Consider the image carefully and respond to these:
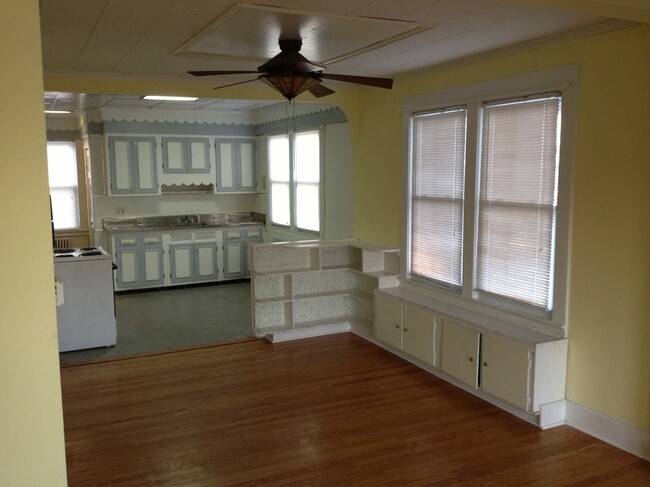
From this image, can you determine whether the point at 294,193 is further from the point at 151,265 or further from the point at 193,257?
→ the point at 151,265

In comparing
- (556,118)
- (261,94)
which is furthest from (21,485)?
(261,94)

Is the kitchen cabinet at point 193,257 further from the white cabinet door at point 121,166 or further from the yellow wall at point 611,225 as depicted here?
the yellow wall at point 611,225

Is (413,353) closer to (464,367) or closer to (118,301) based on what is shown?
(464,367)

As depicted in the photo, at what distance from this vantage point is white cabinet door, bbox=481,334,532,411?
369 cm

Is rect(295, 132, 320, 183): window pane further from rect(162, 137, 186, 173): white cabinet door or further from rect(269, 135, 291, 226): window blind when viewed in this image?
rect(162, 137, 186, 173): white cabinet door

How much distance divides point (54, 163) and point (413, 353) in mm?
6645

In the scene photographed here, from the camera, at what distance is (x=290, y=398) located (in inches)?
167

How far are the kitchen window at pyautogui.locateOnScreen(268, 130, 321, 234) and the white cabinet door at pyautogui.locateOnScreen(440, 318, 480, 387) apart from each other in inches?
118

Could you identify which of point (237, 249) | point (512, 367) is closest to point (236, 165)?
point (237, 249)

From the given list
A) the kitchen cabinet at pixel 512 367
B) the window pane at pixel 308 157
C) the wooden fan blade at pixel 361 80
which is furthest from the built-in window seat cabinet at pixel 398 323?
the wooden fan blade at pixel 361 80

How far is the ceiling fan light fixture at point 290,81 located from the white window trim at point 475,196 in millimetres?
1553

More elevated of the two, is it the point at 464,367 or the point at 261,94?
the point at 261,94

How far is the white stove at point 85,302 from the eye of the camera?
5.33 m

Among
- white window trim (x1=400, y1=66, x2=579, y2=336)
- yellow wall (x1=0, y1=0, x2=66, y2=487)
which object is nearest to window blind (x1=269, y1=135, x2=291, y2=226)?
white window trim (x1=400, y1=66, x2=579, y2=336)
